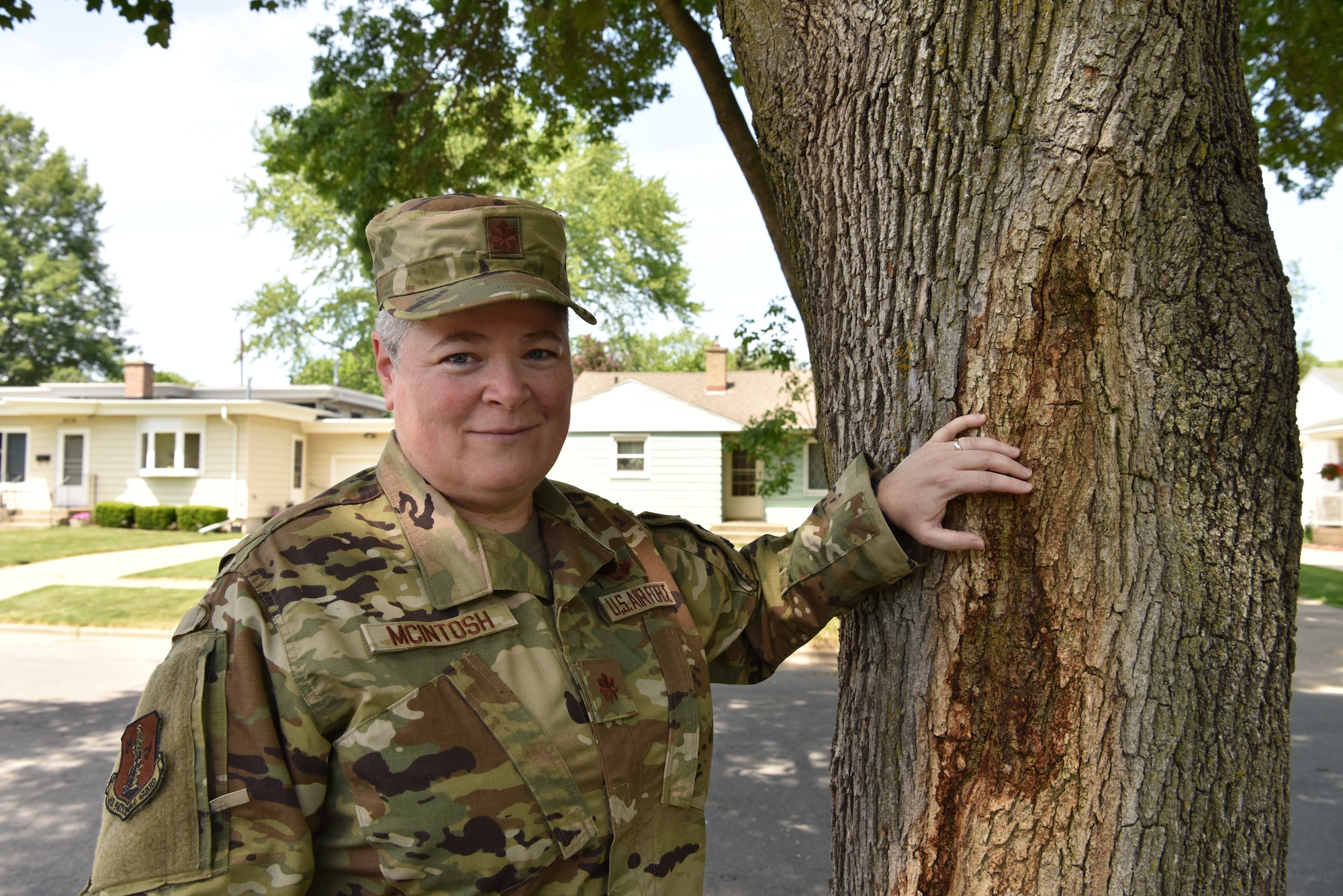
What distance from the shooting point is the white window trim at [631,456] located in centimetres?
2328

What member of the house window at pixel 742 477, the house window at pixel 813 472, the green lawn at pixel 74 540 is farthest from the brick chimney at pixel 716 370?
the green lawn at pixel 74 540

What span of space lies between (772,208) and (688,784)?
2.66 metres

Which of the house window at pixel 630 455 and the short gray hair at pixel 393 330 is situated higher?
the house window at pixel 630 455

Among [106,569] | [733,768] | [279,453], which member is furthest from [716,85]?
[279,453]

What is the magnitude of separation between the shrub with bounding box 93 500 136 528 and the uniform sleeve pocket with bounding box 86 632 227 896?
24.8 metres

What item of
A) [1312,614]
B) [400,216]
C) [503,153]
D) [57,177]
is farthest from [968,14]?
[57,177]

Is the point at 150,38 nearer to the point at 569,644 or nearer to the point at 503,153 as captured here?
the point at 503,153

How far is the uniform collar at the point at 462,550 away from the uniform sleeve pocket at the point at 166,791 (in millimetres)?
426

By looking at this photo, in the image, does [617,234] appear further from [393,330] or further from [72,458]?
[393,330]

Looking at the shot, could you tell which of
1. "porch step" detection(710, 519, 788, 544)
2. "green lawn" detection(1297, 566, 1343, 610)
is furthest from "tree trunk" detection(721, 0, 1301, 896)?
"porch step" detection(710, 519, 788, 544)

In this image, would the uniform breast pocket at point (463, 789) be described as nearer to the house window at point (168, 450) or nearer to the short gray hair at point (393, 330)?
the short gray hair at point (393, 330)

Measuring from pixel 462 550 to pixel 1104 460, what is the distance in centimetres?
128

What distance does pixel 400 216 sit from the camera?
197 cm

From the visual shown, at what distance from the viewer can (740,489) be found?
24.4 metres
